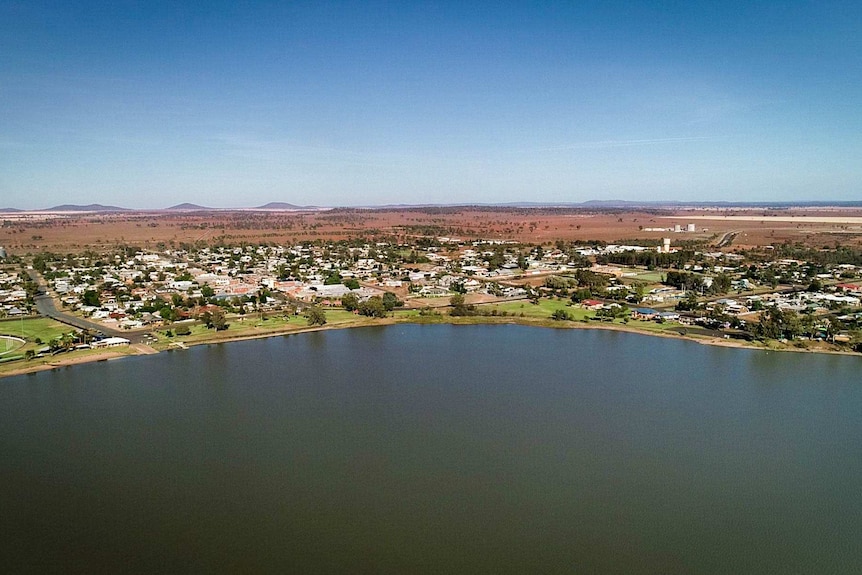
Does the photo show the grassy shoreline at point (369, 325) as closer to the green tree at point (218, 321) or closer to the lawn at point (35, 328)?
the green tree at point (218, 321)

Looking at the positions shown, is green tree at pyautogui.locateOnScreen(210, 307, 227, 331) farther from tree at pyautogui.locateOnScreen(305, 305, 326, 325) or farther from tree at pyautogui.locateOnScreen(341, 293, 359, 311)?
tree at pyautogui.locateOnScreen(341, 293, 359, 311)

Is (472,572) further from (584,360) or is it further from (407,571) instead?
(584,360)

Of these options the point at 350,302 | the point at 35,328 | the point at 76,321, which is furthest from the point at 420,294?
the point at 35,328

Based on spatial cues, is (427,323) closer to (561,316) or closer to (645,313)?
(561,316)

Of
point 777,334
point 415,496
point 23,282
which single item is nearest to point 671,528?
point 415,496

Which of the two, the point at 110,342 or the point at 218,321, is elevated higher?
the point at 218,321

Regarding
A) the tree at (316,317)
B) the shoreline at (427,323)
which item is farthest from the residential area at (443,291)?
the shoreline at (427,323)

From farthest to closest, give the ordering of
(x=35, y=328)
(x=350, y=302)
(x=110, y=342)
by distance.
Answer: (x=350, y=302) → (x=35, y=328) → (x=110, y=342)
